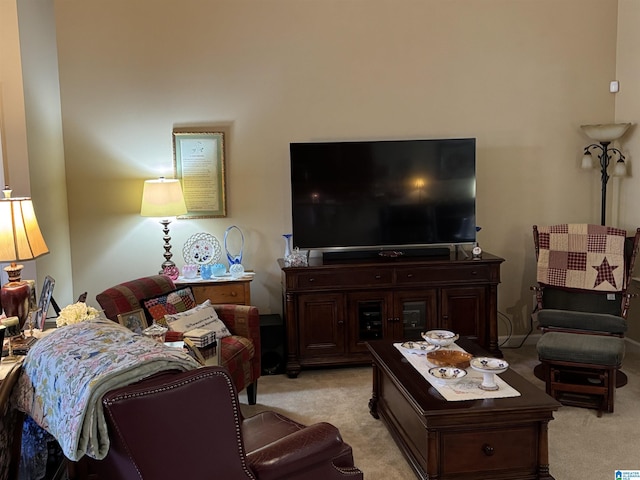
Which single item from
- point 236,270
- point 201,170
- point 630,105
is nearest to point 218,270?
point 236,270

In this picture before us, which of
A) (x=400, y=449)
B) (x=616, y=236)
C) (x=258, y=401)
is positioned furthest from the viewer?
(x=616, y=236)

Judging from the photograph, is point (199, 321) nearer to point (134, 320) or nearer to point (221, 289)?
point (134, 320)

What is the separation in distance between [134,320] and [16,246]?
984mm

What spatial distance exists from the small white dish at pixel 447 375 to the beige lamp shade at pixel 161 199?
233cm

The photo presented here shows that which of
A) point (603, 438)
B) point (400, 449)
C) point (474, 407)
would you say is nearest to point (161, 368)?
point (474, 407)

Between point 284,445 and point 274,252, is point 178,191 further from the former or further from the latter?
point 284,445

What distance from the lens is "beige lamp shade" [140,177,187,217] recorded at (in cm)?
439

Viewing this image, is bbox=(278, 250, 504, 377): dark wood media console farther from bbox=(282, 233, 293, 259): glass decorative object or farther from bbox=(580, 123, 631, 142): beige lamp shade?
bbox=(580, 123, 631, 142): beige lamp shade

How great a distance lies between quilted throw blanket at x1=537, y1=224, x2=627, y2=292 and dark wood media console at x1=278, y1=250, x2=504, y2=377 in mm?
419

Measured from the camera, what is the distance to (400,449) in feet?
10.5

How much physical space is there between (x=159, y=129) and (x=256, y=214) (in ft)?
3.29

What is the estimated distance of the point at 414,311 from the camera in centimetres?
461

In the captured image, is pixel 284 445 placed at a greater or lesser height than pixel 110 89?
lesser

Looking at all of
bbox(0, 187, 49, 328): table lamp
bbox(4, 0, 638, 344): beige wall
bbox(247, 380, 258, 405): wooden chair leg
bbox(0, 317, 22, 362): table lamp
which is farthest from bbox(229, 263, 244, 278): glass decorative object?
bbox(0, 317, 22, 362): table lamp
